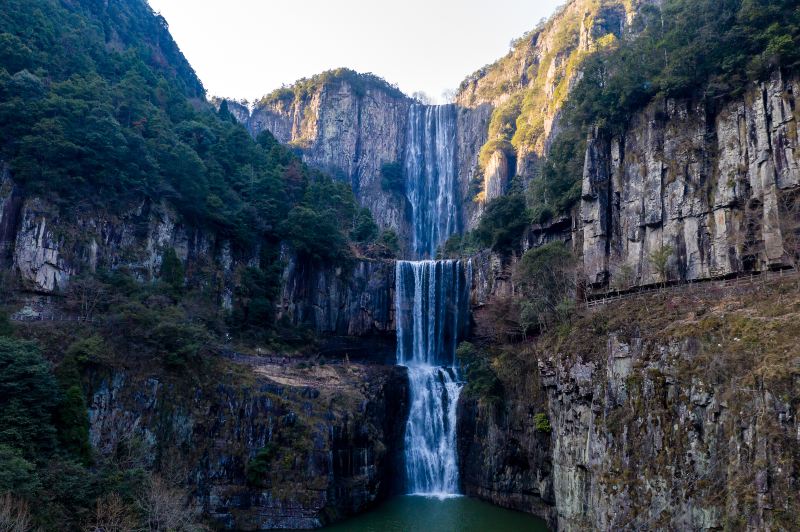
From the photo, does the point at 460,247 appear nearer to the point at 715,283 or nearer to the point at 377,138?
the point at 377,138

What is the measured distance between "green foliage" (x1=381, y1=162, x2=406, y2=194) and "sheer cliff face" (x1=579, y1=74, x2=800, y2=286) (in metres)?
41.4

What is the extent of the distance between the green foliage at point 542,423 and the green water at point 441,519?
4230mm

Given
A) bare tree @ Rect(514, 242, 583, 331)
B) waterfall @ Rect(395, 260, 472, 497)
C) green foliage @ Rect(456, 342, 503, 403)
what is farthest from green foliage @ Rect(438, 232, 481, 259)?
green foliage @ Rect(456, 342, 503, 403)

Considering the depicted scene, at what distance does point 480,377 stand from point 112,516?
64.3 feet

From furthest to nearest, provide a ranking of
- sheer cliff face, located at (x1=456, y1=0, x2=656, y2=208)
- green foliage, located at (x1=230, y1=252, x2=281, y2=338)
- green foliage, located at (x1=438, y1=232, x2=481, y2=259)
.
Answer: sheer cliff face, located at (x1=456, y1=0, x2=656, y2=208), green foliage, located at (x1=438, y1=232, x2=481, y2=259), green foliage, located at (x1=230, y1=252, x2=281, y2=338)

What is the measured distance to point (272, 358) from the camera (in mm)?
35062

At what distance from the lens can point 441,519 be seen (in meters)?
26.4

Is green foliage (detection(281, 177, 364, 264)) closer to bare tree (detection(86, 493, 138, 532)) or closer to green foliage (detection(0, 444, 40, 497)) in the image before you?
bare tree (detection(86, 493, 138, 532))

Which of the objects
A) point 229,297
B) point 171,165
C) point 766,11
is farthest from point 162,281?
point 766,11

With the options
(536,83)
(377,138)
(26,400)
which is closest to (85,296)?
(26,400)

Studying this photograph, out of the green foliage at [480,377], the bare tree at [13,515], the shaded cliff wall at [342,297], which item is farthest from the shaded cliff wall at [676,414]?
the bare tree at [13,515]

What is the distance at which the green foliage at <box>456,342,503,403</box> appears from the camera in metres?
31.2

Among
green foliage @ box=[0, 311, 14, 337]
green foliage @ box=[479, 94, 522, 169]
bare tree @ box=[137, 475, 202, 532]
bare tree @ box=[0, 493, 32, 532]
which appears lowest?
bare tree @ box=[137, 475, 202, 532]

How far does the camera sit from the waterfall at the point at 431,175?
6906 cm
